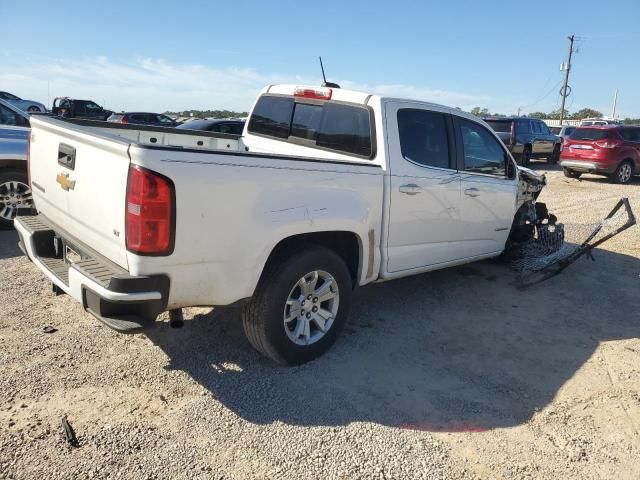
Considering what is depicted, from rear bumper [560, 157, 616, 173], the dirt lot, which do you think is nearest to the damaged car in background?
the dirt lot

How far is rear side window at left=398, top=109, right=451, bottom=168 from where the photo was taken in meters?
4.18

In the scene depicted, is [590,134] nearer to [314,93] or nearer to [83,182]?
[314,93]

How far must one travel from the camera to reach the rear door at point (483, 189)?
15.7 feet

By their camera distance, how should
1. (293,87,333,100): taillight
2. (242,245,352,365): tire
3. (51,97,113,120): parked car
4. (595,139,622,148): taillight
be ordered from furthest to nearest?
(51,97,113,120): parked car
(595,139,622,148): taillight
(293,87,333,100): taillight
(242,245,352,365): tire

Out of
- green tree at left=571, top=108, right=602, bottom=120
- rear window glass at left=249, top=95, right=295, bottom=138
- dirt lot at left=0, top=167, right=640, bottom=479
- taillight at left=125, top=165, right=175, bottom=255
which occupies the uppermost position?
green tree at left=571, top=108, right=602, bottom=120

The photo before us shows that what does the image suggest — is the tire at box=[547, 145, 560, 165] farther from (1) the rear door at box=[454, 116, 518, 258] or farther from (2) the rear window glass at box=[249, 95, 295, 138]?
(2) the rear window glass at box=[249, 95, 295, 138]

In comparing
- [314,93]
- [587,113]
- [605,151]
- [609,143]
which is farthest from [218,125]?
[587,113]

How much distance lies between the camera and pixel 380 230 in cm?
395

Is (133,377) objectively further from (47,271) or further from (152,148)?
(152,148)

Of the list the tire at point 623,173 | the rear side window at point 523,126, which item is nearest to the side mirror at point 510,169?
the tire at point 623,173

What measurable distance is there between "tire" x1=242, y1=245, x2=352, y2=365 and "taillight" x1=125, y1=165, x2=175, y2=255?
0.81 metres

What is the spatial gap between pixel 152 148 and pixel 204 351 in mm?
1718

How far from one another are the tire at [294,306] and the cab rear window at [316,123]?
3.44ft

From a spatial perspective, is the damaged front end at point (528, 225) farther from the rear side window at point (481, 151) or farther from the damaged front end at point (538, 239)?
the rear side window at point (481, 151)
